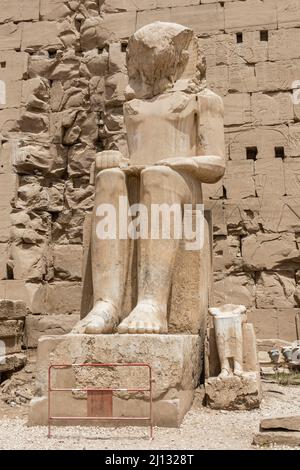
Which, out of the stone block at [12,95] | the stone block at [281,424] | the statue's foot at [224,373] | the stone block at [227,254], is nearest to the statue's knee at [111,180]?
the statue's foot at [224,373]

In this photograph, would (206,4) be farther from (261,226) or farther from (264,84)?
(261,226)

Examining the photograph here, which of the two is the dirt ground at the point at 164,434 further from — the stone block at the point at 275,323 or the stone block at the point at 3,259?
the stone block at the point at 3,259

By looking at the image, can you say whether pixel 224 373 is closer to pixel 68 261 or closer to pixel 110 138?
pixel 68 261

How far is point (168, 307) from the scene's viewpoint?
490 cm

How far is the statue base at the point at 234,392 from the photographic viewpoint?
14.8 ft

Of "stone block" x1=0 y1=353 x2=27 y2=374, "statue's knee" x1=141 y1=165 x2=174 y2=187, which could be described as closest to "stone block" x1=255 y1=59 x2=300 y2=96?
"statue's knee" x1=141 y1=165 x2=174 y2=187

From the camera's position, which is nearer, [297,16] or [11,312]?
[11,312]

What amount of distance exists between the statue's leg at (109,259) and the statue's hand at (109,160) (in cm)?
12

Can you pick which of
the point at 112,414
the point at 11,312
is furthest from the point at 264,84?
the point at 112,414

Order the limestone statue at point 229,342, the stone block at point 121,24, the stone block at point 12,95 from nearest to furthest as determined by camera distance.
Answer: the limestone statue at point 229,342, the stone block at point 121,24, the stone block at point 12,95

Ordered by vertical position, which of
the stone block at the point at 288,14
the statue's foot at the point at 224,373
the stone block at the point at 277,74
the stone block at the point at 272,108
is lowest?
the statue's foot at the point at 224,373

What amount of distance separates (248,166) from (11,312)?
4.06m

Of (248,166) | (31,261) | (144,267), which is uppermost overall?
(248,166)
